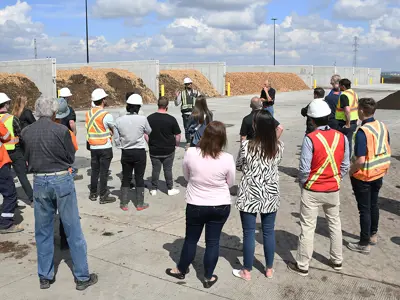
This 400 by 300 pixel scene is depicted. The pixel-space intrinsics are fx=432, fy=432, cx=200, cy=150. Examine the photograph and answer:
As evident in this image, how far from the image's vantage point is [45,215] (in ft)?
13.5

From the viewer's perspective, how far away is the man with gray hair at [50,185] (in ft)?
13.0

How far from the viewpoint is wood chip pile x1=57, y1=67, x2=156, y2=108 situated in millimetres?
26223

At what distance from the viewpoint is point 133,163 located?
650 cm

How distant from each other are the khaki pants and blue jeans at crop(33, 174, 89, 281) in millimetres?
2154

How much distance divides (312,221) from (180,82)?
101ft

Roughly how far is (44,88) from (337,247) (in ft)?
79.7

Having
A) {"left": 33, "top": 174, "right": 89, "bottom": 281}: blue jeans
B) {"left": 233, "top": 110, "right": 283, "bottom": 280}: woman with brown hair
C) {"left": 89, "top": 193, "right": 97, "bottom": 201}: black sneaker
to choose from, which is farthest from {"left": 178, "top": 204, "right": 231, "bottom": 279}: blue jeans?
{"left": 89, "top": 193, "right": 97, "bottom": 201}: black sneaker

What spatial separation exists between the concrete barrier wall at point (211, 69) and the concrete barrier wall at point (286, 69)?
1096 cm

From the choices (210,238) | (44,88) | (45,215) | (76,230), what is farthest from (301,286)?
(44,88)

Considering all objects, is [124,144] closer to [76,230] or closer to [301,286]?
[76,230]

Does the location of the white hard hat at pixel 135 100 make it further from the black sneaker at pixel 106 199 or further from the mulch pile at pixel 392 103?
the mulch pile at pixel 392 103

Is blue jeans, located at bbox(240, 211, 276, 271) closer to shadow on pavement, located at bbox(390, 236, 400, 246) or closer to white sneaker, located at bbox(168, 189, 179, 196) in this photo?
shadow on pavement, located at bbox(390, 236, 400, 246)

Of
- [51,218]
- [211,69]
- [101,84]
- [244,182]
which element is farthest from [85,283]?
[211,69]

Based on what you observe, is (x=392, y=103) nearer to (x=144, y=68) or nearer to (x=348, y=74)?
(x=144, y=68)
